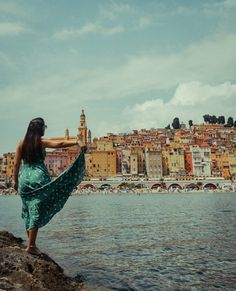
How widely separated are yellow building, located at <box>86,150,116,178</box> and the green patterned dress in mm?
124750

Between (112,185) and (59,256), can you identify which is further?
(112,185)

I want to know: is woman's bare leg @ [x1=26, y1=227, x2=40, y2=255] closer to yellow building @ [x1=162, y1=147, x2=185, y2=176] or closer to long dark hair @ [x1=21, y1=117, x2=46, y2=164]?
long dark hair @ [x1=21, y1=117, x2=46, y2=164]

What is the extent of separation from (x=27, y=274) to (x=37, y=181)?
142cm

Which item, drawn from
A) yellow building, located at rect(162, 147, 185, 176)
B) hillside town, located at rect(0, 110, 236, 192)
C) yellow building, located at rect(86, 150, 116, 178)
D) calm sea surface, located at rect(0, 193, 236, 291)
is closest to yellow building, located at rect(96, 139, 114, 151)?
hillside town, located at rect(0, 110, 236, 192)

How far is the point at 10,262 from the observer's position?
536 centimetres

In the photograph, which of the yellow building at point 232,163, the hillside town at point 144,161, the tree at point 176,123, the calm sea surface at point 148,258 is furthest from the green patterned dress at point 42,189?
the tree at point 176,123

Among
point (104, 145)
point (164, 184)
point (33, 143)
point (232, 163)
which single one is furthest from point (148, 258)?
point (104, 145)

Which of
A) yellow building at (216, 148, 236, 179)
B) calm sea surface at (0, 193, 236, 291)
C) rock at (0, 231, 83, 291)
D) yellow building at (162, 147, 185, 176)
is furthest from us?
yellow building at (162, 147, 185, 176)

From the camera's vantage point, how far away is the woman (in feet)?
19.9

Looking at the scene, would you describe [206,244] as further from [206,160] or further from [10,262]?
[206,160]

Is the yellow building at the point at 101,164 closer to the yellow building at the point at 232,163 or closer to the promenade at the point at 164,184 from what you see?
the promenade at the point at 164,184

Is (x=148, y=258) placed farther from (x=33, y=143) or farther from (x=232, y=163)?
(x=232, y=163)

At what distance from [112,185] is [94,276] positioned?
114m

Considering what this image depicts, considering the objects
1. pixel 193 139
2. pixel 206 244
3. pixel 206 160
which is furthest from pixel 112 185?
pixel 206 244
